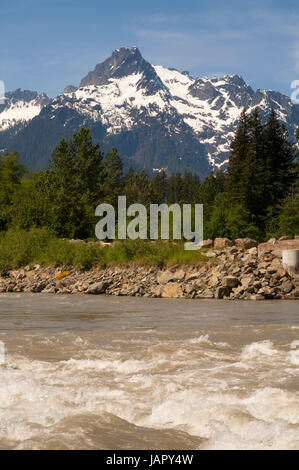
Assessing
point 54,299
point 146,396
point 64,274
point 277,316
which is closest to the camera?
point 146,396

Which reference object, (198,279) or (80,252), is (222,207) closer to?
(80,252)

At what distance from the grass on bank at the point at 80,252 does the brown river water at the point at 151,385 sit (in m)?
16.0

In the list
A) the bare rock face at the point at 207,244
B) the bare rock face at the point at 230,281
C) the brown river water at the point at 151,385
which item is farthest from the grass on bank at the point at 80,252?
the brown river water at the point at 151,385

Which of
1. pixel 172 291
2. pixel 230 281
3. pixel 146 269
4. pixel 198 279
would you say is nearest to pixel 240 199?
pixel 146 269

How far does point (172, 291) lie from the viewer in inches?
979

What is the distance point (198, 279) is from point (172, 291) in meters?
1.51

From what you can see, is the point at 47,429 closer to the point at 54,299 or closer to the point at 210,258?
the point at 54,299

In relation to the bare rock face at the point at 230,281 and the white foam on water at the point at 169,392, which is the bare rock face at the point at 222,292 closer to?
the bare rock face at the point at 230,281

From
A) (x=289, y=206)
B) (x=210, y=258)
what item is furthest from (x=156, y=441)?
(x=289, y=206)

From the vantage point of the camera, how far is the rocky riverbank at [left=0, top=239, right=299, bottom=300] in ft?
76.0

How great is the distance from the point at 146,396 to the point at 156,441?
1590 millimetres

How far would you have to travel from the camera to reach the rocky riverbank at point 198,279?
912 inches
